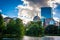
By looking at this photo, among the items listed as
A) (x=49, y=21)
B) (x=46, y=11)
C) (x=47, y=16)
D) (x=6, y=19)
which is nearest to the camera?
(x=46, y=11)

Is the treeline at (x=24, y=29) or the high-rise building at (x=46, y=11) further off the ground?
the high-rise building at (x=46, y=11)

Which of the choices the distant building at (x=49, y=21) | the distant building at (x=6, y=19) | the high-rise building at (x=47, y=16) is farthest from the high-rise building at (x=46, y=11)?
the distant building at (x=6, y=19)

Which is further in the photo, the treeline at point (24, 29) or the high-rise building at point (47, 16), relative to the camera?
the treeline at point (24, 29)

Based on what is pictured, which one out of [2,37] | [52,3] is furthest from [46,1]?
[2,37]

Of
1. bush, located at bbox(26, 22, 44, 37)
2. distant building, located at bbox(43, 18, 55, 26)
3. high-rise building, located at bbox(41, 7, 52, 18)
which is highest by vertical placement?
high-rise building, located at bbox(41, 7, 52, 18)

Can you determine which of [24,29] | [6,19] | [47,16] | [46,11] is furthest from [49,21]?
[6,19]

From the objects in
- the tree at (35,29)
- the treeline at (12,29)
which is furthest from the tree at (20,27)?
the tree at (35,29)

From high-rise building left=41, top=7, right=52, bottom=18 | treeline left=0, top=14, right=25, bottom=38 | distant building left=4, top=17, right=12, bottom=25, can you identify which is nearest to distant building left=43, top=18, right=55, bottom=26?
high-rise building left=41, top=7, right=52, bottom=18

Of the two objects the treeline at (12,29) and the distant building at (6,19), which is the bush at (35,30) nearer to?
the treeline at (12,29)

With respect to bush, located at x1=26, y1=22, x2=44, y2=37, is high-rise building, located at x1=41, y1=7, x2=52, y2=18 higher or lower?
higher

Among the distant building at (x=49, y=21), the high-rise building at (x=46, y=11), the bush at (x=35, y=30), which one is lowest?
the bush at (x=35, y=30)

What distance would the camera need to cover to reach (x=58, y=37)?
10234 millimetres

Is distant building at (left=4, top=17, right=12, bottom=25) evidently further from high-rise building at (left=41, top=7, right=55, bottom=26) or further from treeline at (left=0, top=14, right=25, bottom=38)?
high-rise building at (left=41, top=7, right=55, bottom=26)

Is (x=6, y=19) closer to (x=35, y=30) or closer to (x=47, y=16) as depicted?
(x=35, y=30)
